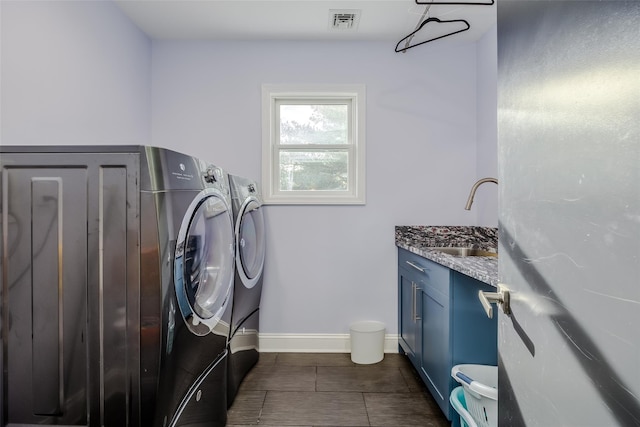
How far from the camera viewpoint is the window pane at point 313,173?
9.61 ft

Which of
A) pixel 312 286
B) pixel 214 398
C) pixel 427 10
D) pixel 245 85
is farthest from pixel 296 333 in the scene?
pixel 427 10

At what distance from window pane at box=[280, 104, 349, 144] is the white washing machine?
0.64 m

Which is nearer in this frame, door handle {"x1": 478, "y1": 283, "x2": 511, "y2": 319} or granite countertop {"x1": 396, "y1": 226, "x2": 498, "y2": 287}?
door handle {"x1": 478, "y1": 283, "x2": 511, "y2": 319}

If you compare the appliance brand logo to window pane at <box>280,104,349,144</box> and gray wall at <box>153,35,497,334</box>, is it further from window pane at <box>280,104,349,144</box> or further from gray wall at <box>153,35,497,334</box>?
window pane at <box>280,104,349,144</box>

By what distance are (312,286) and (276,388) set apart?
0.83 metres

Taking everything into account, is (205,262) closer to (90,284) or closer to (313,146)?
(90,284)

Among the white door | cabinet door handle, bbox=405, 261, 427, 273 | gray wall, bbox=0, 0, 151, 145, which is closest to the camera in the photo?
the white door

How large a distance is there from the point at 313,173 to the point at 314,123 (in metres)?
0.41

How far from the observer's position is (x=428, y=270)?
209cm

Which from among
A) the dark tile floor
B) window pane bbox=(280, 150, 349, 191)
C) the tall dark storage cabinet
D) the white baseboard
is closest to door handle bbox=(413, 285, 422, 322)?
the dark tile floor

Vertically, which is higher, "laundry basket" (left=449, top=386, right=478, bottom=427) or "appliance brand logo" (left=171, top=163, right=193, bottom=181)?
"appliance brand logo" (left=171, top=163, right=193, bottom=181)

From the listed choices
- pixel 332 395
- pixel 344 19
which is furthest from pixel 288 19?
pixel 332 395

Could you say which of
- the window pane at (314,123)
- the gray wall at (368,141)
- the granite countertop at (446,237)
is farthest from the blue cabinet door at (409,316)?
the window pane at (314,123)

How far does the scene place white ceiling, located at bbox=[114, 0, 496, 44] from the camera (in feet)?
7.73
